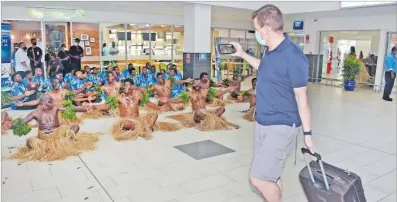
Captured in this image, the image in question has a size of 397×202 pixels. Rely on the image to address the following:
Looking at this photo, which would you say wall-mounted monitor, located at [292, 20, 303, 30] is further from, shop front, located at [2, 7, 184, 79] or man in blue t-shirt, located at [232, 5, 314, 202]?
man in blue t-shirt, located at [232, 5, 314, 202]

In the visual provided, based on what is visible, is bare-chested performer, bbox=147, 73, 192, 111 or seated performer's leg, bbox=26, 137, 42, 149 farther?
bare-chested performer, bbox=147, 73, 192, 111

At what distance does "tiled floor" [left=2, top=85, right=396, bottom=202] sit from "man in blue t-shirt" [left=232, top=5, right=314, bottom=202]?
1.05 metres

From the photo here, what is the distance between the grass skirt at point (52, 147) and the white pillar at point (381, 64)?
10.4 meters

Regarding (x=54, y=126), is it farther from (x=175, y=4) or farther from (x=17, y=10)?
(x=17, y=10)

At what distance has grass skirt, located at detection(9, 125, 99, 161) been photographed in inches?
160

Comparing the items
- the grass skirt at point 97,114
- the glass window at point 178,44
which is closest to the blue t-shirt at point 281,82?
the grass skirt at point 97,114

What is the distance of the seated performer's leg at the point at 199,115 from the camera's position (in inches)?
225

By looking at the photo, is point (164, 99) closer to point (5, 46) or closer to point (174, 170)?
point (174, 170)

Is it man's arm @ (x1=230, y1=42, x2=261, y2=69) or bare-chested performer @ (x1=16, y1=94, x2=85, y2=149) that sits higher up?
man's arm @ (x1=230, y1=42, x2=261, y2=69)

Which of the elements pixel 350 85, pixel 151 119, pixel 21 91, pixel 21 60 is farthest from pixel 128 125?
pixel 350 85

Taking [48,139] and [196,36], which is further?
[196,36]

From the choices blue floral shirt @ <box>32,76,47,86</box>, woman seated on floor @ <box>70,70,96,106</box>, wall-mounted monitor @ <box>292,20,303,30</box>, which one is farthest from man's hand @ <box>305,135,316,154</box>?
wall-mounted monitor @ <box>292,20,303,30</box>

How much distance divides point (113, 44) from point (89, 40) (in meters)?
0.84

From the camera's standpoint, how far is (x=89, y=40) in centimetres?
1137
